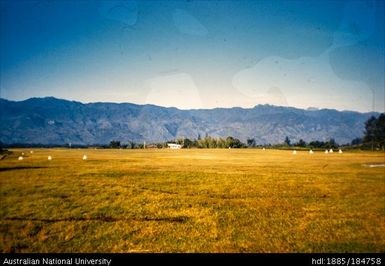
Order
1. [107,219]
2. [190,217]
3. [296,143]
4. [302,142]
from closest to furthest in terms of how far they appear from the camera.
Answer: [107,219] < [190,217] < [302,142] < [296,143]

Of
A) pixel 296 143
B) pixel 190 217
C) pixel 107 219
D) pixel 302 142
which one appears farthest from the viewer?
pixel 296 143

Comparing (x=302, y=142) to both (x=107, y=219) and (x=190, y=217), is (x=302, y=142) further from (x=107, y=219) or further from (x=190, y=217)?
(x=107, y=219)

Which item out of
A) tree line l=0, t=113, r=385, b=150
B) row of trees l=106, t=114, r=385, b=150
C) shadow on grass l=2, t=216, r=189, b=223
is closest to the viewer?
shadow on grass l=2, t=216, r=189, b=223

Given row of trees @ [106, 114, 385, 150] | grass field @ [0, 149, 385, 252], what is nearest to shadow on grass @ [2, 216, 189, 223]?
grass field @ [0, 149, 385, 252]

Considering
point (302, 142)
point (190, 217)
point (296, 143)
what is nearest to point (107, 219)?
point (190, 217)

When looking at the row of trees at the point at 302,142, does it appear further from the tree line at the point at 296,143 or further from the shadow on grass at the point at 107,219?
the shadow on grass at the point at 107,219

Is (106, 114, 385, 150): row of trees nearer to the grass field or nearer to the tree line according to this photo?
the tree line

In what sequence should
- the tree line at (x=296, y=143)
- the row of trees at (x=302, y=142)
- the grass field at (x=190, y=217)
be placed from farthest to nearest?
the row of trees at (x=302, y=142), the tree line at (x=296, y=143), the grass field at (x=190, y=217)

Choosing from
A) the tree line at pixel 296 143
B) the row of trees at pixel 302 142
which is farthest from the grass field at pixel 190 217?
the row of trees at pixel 302 142

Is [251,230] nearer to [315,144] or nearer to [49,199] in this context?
[49,199]

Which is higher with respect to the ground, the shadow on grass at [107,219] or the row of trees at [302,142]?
the row of trees at [302,142]

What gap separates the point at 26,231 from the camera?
1583 cm
